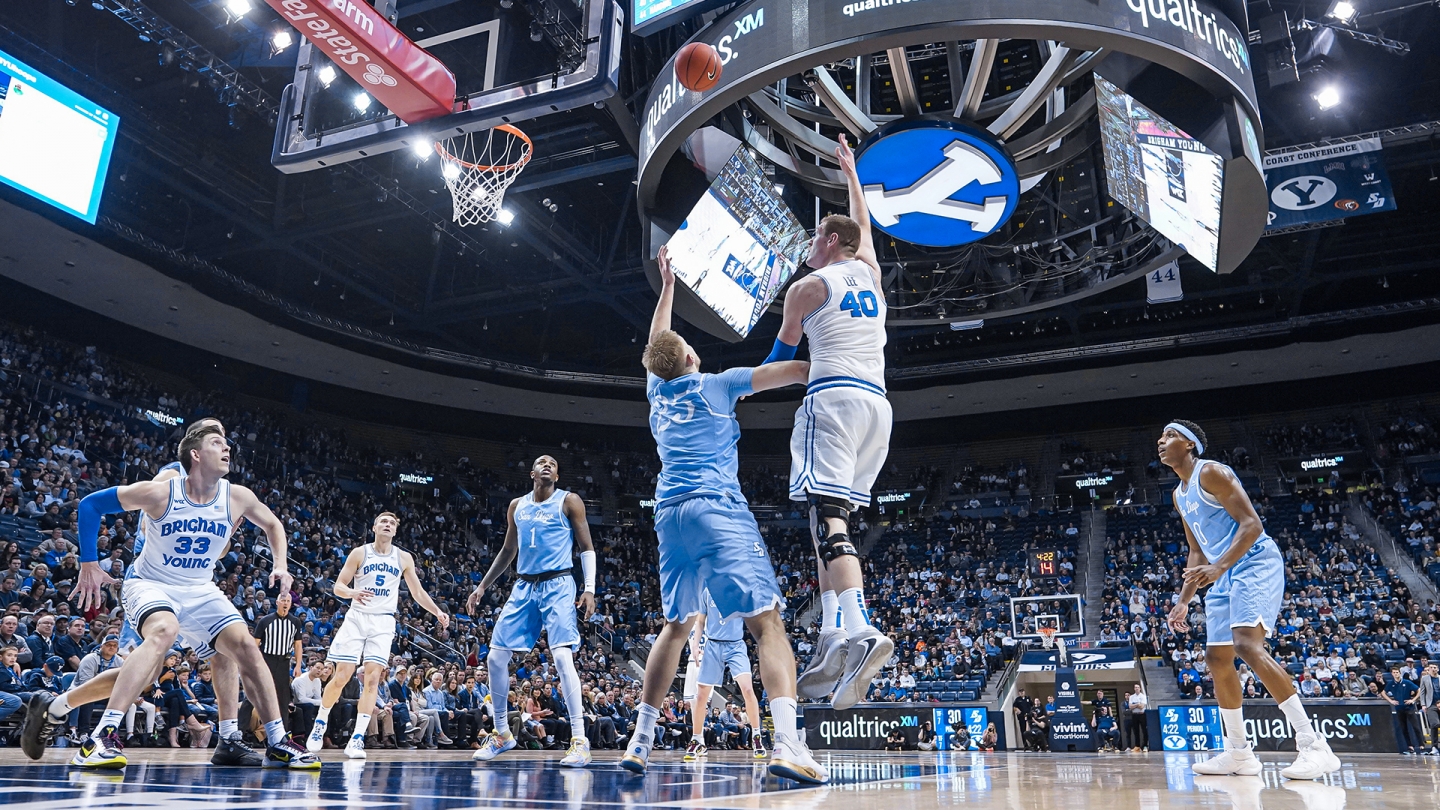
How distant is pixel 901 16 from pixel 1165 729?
13662 millimetres

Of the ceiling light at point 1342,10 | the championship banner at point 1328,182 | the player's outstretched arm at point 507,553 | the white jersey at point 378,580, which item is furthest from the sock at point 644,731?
the ceiling light at point 1342,10

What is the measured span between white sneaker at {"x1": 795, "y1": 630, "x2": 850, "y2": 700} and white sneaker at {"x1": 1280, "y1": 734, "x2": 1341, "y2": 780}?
242 cm

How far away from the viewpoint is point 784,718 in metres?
3.70

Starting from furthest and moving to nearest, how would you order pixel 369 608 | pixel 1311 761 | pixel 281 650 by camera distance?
pixel 281 650 → pixel 369 608 → pixel 1311 761

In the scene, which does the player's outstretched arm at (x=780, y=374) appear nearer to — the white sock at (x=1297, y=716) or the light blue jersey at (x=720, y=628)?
the light blue jersey at (x=720, y=628)

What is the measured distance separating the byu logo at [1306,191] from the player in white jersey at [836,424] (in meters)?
12.7

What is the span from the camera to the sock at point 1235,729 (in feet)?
15.8

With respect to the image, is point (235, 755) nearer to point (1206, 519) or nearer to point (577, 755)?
point (577, 755)

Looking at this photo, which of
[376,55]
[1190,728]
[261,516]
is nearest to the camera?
[261,516]

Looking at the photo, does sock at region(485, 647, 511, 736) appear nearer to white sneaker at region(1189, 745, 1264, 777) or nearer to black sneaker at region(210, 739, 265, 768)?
black sneaker at region(210, 739, 265, 768)

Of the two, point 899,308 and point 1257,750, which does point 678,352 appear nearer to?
point 899,308

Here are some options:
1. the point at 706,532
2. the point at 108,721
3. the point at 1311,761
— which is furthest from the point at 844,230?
the point at 108,721

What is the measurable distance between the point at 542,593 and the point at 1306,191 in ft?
43.8

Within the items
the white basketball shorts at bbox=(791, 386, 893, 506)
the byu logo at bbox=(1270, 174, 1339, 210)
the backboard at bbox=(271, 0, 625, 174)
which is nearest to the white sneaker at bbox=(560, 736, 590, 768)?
the white basketball shorts at bbox=(791, 386, 893, 506)
